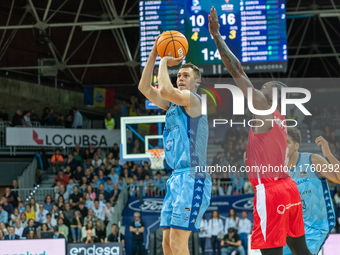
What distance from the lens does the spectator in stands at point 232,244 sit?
12.6m

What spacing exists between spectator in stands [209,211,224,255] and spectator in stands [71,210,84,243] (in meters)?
3.68

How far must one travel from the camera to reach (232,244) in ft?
41.4

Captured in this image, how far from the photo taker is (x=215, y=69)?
10953 mm

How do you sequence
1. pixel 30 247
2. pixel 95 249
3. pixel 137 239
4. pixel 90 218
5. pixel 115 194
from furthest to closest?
pixel 115 194 → pixel 90 218 → pixel 137 239 → pixel 95 249 → pixel 30 247

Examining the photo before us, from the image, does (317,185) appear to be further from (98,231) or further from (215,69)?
(98,231)

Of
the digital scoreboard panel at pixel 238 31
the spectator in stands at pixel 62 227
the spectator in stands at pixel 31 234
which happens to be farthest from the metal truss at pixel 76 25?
the spectator in stands at pixel 31 234

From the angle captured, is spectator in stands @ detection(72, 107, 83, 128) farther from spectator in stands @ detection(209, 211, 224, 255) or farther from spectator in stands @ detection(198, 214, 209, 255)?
spectator in stands @ detection(209, 211, 224, 255)

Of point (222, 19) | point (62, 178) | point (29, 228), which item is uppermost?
point (222, 19)

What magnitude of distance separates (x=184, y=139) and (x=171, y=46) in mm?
1054

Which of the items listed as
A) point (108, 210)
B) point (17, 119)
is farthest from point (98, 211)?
point (17, 119)

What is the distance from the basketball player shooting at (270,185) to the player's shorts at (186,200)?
0.54 m

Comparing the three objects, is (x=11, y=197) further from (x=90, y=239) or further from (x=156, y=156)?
(x=156, y=156)

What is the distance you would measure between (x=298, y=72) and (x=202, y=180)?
69.1 feet

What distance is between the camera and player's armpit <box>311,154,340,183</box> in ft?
18.9
